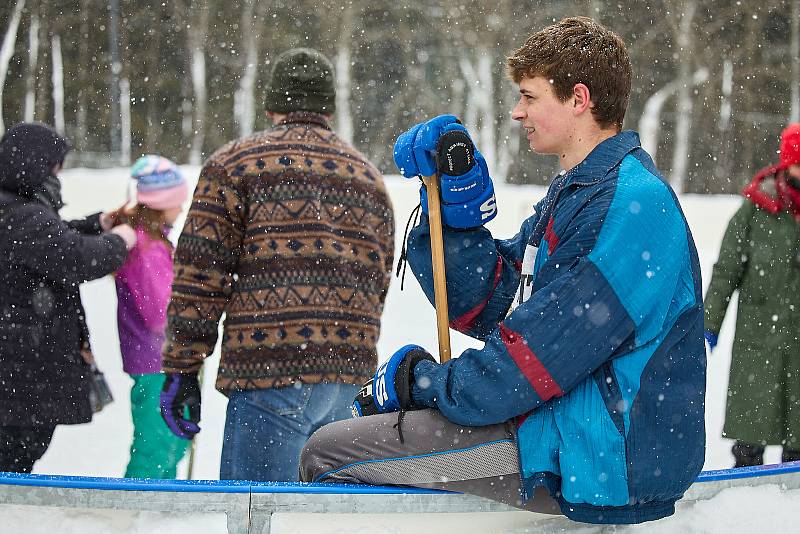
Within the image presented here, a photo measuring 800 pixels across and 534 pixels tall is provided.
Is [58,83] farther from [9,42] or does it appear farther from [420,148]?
[420,148]

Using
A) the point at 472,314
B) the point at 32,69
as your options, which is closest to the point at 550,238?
the point at 472,314

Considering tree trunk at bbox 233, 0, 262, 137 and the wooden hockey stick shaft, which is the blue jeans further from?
tree trunk at bbox 233, 0, 262, 137

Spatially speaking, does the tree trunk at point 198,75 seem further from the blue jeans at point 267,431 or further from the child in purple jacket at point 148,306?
the blue jeans at point 267,431

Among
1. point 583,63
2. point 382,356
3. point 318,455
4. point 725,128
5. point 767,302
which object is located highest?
point 583,63

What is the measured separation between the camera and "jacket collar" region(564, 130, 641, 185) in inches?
78.8

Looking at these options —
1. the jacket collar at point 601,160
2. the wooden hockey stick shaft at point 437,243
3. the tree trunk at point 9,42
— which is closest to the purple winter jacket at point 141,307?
the wooden hockey stick shaft at point 437,243

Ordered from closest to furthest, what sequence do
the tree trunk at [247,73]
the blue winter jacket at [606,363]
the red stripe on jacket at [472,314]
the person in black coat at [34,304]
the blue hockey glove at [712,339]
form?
1. the blue winter jacket at [606,363]
2. the red stripe on jacket at [472,314]
3. the person in black coat at [34,304]
4. the blue hockey glove at [712,339]
5. the tree trunk at [247,73]

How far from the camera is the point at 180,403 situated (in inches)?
109

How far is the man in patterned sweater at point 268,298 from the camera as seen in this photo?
2.72 meters

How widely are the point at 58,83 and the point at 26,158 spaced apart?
13111 mm

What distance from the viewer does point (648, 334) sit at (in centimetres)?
191

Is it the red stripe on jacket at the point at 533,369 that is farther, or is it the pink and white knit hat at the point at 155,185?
the pink and white knit hat at the point at 155,185

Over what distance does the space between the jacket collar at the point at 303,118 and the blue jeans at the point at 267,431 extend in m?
0.75

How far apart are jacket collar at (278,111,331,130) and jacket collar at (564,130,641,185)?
3.39ft
